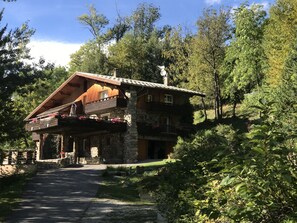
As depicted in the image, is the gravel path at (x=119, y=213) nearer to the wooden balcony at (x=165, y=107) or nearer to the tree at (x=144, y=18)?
the wooden balcony at (x=165, y=107)

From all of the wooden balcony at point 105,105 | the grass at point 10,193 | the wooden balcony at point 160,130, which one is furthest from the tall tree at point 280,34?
the grass at point 10,193

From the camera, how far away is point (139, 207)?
12.1 metres

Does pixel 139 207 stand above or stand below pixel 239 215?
below

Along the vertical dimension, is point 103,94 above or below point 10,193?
above

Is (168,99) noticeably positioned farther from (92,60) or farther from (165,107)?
(92,60)

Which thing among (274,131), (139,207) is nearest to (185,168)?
(139,207)

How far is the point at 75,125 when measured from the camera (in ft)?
105

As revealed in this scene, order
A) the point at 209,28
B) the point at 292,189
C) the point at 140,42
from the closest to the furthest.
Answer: the point at 292,189 → the point at 209,28 → the point at 140,42

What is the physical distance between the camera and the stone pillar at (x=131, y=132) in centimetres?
3433

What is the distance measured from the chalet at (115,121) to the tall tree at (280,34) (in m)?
9.67

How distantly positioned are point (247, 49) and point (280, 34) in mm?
9301

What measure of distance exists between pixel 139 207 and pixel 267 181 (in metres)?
9.31

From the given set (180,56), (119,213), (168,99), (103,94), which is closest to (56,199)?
(119,213)

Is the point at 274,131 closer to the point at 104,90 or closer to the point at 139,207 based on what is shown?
the point at 139,207
